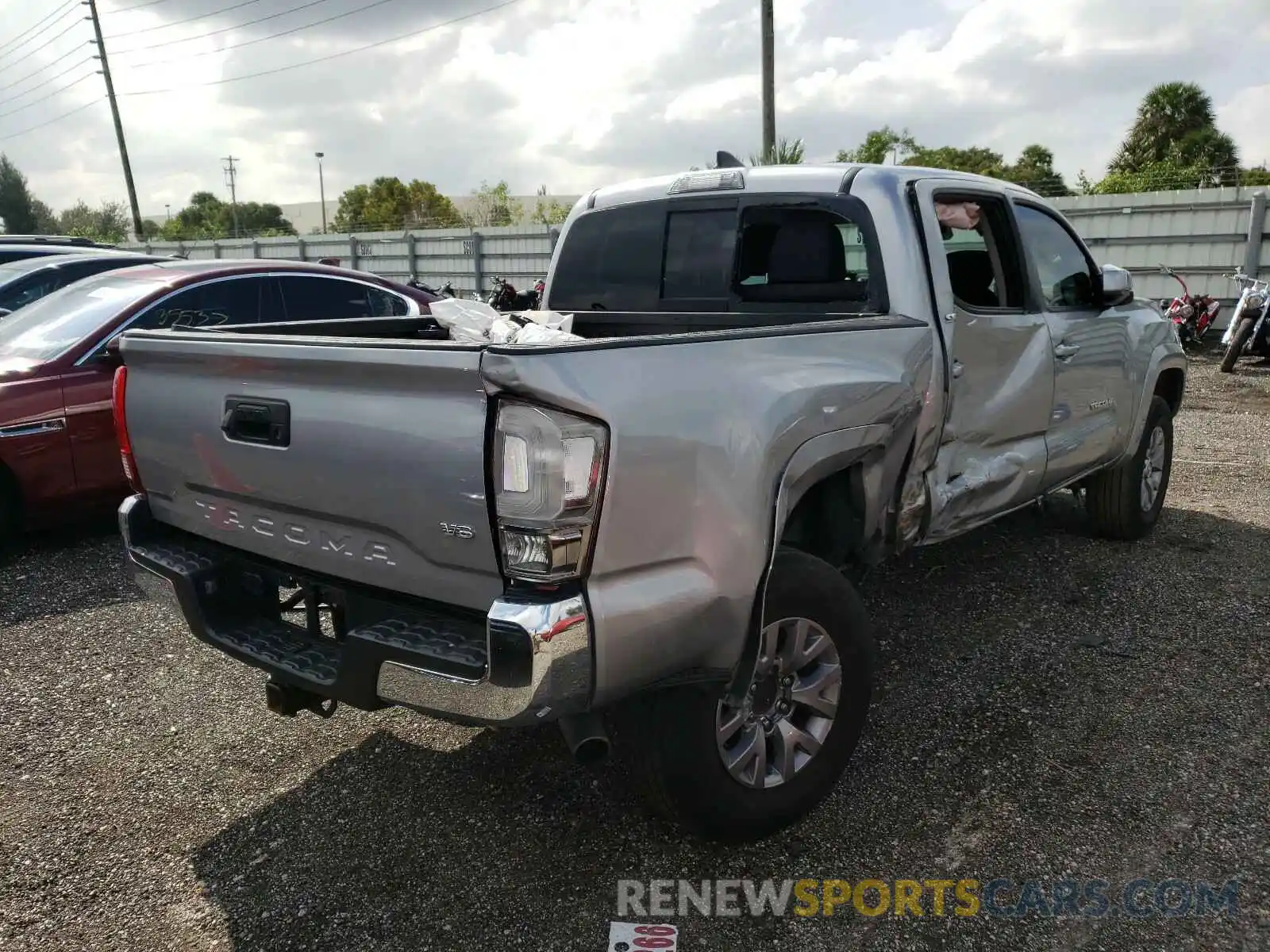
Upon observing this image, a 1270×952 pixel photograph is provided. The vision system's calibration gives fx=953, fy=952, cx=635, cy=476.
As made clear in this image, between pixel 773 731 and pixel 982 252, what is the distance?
2.49 m

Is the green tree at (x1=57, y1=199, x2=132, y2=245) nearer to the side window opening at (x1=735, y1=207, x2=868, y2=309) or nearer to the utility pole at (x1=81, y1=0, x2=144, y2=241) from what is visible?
the utility pole at (x1=81, y1=0, x2=144, y2=241)

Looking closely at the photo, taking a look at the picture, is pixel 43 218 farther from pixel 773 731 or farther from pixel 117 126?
pixel 773 731

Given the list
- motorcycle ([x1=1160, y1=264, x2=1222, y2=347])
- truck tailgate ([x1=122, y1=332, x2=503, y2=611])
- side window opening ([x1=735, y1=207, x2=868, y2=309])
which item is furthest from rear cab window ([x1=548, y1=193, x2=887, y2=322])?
motorcycle ([x1=1160, y1=264, x2=1222, y2=347])

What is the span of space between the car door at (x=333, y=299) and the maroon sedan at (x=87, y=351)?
0.03 feet

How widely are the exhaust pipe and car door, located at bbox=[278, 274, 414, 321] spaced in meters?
4.70

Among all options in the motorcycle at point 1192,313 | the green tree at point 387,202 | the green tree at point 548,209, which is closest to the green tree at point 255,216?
the green tree at point 387,202

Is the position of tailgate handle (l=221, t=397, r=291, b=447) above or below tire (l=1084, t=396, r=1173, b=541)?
above

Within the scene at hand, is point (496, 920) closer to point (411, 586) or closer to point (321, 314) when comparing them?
point (411, 586)

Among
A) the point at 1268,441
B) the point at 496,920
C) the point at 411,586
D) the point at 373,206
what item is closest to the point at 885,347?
the point at 411,586

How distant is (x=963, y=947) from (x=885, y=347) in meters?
1.73

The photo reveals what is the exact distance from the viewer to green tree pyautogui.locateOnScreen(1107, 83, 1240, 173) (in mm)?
38781

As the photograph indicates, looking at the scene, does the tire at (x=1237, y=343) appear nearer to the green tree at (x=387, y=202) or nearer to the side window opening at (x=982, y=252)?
the side window opening at (x=982, y=252)

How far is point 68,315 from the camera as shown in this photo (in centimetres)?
583

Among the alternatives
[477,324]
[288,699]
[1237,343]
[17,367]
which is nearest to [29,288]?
[17,367]
